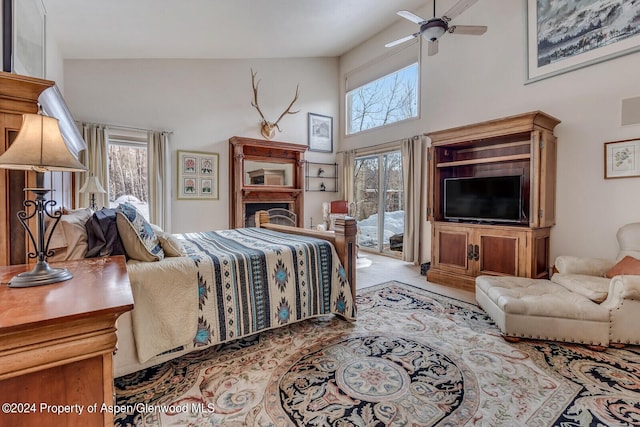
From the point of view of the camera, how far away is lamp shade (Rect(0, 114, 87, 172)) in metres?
1.09

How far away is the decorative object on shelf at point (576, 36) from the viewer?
117 inches

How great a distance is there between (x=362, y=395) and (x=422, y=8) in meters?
5.48

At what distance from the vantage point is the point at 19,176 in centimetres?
144

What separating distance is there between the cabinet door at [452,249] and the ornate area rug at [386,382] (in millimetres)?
1295

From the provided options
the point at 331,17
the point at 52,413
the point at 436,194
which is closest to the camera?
the point at 52,413

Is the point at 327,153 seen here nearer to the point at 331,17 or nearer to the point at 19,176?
the point at 331,17

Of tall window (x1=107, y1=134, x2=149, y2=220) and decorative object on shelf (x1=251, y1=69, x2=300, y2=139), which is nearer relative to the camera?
tall window (x1=107, y1=134, x2=149, y2=220)

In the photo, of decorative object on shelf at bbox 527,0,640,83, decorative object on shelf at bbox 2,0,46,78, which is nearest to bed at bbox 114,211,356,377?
decorative object on shelf at bbox 2,0,46,78

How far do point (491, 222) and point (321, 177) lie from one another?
3.66 meters

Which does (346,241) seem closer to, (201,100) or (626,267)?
(626,267)

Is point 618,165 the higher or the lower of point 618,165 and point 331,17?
the lower

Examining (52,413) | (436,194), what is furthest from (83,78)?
(436,194)

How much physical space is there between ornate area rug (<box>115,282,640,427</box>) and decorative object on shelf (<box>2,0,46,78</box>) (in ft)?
7.01

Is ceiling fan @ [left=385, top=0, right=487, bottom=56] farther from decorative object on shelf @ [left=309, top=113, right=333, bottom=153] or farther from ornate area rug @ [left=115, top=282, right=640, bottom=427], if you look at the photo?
decorative object on shelf @ [left=309, top=113, right=333, bottom=153]
